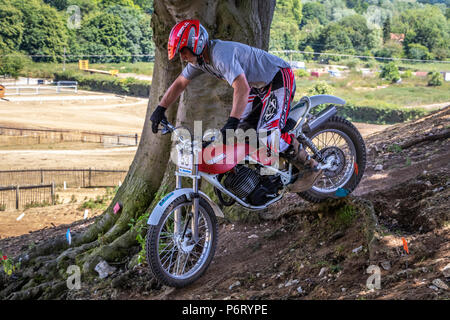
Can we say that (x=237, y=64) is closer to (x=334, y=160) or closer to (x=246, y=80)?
(x=246, y=80)

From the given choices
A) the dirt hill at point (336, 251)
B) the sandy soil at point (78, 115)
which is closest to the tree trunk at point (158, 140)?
the dirt hill at point (336, 251)

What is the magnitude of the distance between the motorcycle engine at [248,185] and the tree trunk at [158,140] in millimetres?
1590

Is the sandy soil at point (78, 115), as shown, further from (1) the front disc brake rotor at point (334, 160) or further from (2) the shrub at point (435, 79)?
(1) the front disc brake rotor at point (334, 160)

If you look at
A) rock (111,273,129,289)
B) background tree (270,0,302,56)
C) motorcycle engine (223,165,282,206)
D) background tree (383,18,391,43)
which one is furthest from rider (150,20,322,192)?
background tree (383,18,391,43)

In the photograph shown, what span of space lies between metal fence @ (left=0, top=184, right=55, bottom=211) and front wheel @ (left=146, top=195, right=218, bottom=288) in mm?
13225

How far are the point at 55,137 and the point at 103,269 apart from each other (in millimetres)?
37027

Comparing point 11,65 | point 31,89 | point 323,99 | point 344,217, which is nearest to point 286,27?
point 11,65

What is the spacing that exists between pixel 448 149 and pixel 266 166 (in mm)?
3756

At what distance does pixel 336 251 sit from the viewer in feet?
17.8

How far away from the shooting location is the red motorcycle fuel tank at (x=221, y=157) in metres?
5.31

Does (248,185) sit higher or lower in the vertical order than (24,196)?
higher

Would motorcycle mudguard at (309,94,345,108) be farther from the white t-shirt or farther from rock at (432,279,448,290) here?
rock at (432,279,448,290)

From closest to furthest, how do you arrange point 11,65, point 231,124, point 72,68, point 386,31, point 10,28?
point 231,124, point 11,65, point 72,68, point 10,28, point 386,31
